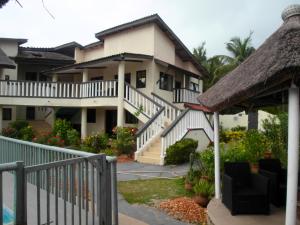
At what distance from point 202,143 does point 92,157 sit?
14.4 meters

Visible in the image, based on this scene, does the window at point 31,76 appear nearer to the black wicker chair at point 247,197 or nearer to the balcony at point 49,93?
the balcony at point 49,93

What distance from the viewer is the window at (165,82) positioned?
74.4ft

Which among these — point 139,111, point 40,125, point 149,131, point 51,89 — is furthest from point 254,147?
point 40,125

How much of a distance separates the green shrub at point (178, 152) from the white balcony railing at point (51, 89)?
23.7 ft

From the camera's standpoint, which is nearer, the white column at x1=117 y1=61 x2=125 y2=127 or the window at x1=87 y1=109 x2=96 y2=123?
the white column at x1=117 y1=61 x2=125 y2=127

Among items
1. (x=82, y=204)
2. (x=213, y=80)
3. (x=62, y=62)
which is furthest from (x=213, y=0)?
(x=213, y=80)

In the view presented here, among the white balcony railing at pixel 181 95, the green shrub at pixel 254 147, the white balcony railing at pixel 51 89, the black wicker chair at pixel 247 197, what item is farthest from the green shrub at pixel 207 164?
the white balcony railing at pixel 181 95

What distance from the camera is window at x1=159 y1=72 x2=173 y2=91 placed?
22.7 m

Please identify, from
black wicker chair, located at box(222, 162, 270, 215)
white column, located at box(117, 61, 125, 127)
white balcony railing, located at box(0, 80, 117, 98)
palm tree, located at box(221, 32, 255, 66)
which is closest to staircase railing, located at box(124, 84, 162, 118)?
white column, located at box(117, 61, 125, 127)

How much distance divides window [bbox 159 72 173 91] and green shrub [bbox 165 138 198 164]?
297 inches

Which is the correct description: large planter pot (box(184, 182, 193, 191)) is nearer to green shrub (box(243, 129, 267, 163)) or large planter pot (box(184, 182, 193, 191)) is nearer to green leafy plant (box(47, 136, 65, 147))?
green shrub (box(243, 129, 267, 163))

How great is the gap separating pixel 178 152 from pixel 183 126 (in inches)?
77.6

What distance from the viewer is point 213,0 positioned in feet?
34.3

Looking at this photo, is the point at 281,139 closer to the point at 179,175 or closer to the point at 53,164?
the point at 179,175
